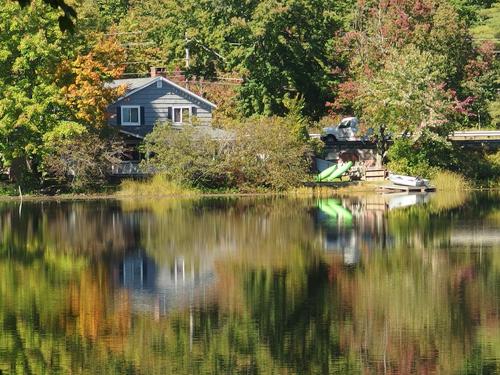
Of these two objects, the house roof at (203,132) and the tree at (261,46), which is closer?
the house roof at (203,132)

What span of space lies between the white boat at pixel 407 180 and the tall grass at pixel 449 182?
4.16 feet

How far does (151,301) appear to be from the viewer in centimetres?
3219

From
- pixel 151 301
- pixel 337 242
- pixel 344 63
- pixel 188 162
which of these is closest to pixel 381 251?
pixel 337 242

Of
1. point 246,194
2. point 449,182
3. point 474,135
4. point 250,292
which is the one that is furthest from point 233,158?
point 250,292

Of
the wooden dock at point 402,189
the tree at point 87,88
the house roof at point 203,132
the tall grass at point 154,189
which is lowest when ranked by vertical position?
the wooden dock at point 402,189

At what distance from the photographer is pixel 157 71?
3349 inches

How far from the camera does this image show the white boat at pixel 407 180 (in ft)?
235

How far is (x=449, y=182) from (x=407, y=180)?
3.22 meters

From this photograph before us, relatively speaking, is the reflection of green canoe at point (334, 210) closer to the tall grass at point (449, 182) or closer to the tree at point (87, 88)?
the tall grass at point (449, 182)

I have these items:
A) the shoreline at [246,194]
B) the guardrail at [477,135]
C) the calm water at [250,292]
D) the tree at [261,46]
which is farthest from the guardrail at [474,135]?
the calm water at [250,292]

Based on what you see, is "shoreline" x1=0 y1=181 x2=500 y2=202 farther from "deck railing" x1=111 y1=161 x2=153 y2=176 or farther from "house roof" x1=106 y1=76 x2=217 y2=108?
"house roof" x1=106 y1=76 x2=217 y2=108

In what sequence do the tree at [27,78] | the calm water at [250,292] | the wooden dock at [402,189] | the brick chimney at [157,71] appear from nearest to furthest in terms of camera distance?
the calm water at [250,292]
the tree at [27,78]
the wooden dock at [402,189]
the brick chimney at [157,71]

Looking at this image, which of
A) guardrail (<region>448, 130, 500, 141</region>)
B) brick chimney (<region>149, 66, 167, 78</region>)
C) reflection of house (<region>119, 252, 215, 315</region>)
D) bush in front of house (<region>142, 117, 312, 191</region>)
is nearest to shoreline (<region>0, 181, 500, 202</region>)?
bush in front of house (<region>142, 117, 312, 191</region>)

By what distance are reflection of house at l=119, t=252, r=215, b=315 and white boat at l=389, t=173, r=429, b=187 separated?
32.2 meters
